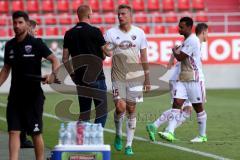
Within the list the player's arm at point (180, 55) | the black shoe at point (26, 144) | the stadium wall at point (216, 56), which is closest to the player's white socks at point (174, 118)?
the player's arm at point (180, 55)

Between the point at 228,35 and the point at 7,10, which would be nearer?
the point at 228,35

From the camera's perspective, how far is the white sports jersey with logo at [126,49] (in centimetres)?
1311

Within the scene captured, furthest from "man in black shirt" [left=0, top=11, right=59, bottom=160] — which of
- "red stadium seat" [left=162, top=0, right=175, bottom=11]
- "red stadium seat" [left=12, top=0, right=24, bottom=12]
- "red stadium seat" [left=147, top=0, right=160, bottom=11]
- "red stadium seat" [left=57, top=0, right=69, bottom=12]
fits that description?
"red stadium seat" [left=162, top=0, right=175, bottom=11]

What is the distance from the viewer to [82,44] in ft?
42.1

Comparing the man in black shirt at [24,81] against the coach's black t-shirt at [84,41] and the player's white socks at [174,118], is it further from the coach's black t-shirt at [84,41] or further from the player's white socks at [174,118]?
the player's white socks at [174,118]

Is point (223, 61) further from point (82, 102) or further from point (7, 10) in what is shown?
point (82, 102)

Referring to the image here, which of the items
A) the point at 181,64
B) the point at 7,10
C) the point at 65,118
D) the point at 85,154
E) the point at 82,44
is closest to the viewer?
the point at 85,154

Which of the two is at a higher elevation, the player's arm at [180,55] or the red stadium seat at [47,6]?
the red stadium seat at [47,6]

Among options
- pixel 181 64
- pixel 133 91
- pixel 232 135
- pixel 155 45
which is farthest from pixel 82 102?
pixel 155 45

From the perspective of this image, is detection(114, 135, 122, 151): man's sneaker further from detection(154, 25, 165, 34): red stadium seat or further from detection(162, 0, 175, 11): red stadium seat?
detection(162, 0, 175, 11): red stadium seat

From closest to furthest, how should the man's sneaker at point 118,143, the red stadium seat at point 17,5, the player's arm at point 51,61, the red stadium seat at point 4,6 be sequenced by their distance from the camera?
the player's arm at point 51,61 < the man's sneaker at point 118,143 < the red stadium seat at point 4,6 < the red stadium seat at point 17,5

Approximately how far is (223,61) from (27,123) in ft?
63.1

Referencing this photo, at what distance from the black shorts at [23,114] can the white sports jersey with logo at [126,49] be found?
8.64 ft

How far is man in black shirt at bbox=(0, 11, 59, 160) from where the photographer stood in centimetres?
1058
